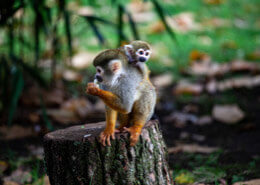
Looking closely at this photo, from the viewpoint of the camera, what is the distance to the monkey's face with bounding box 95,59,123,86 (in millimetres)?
2180

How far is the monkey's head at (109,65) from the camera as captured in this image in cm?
218

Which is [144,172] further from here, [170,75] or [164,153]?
[170,75]

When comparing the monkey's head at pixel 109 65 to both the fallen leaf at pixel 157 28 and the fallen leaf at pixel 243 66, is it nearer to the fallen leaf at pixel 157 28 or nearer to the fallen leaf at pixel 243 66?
the fallen leaf at pixel 243 66

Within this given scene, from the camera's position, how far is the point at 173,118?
4.49 m

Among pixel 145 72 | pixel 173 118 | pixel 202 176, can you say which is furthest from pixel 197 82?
pixel 145 72

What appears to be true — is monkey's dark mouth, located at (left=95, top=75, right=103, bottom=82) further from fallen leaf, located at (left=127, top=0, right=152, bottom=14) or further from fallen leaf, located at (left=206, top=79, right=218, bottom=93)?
fallen leaf, located at (left=127, top=0, right=152, bottom=14)

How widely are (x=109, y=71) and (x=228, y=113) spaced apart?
7.80 feet

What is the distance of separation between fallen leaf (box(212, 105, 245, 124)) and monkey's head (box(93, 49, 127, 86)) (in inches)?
88.7

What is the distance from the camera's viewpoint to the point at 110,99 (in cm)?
221

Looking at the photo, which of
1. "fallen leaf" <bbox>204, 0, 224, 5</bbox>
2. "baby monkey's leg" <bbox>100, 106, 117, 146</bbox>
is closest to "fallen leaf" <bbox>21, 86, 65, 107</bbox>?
"baby monkey's leg" <bbox>100, 106, 117, 146</bbox>

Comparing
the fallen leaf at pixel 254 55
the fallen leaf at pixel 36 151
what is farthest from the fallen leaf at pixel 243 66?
the fallen leaf at pixel 36 151

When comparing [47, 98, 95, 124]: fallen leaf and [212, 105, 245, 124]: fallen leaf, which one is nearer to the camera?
[212, 105, 245, 124]: fallen leaf

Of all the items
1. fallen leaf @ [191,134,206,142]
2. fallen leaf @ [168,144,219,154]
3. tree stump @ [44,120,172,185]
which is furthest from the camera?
fallen leaf @ [191,134,206,142]

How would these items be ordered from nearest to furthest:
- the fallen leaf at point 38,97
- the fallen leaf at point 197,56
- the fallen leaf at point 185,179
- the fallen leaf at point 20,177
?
the fallen leaf at point 185,179 → the fallen leaf at point 20,177 → the fallen leaf at point 38,97 → the fallen leaf at point 197,56
